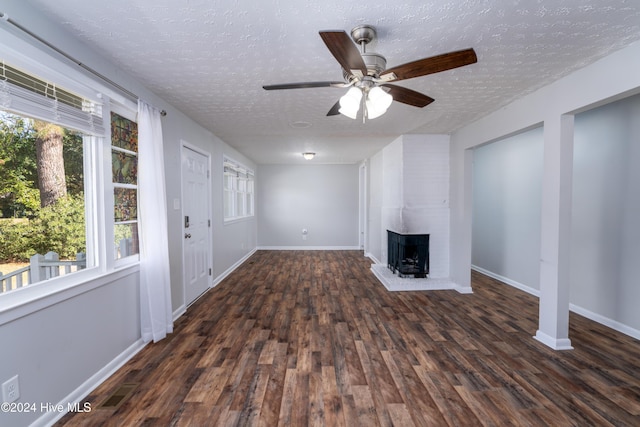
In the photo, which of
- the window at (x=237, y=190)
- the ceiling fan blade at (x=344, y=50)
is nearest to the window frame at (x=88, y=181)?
the ceiling fan blade at (x=344, y=50)

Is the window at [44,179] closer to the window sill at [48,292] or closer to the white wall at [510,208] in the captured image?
the window sill at [48,292]

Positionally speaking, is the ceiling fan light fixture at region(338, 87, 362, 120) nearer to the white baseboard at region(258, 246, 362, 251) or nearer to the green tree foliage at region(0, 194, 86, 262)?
the green tree foliage at region(0, 194, 86, 262)

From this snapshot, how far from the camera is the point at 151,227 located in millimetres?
2486

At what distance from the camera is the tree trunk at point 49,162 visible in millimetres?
1662

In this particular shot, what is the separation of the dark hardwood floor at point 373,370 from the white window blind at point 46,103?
1.82 m

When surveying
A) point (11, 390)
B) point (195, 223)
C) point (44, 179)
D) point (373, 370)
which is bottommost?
point (373, 370)

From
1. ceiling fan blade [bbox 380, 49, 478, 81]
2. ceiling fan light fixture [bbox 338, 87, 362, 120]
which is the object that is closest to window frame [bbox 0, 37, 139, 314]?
ceiling fan light fixture [bbox 338, 87, 362, 120]

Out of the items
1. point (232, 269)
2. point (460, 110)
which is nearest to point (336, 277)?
point (232, 269)

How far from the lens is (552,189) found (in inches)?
101

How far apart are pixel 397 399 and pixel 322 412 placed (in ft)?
1.68

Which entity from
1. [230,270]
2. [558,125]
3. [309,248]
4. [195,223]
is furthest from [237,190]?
[558,125]

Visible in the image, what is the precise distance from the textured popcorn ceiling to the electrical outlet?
202 centimetres

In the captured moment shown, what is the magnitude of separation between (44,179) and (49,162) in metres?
0.12

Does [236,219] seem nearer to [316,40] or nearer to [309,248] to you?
[309,248]
